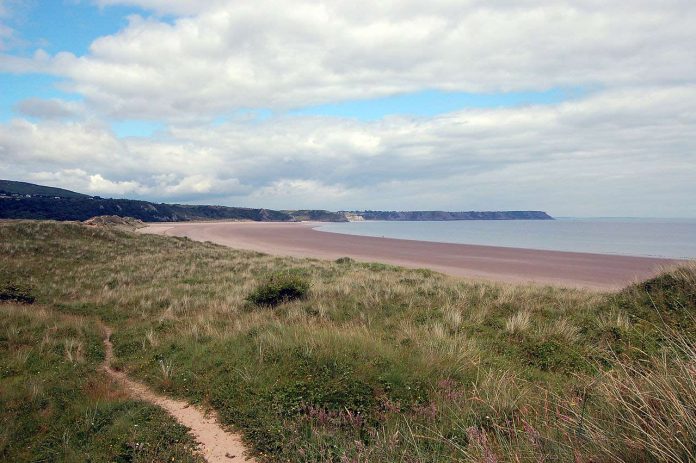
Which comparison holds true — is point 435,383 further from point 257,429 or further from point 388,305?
point 388,305

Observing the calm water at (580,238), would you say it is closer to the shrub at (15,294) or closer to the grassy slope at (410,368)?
the grassy slope at (410,368)

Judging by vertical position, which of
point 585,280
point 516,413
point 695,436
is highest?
point 695,436

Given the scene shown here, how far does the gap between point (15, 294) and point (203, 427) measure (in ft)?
42.8

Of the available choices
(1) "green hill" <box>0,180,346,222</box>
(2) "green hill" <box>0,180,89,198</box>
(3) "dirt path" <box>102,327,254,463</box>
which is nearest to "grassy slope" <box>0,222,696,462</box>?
(3) "dirt path" <box>102,327,254,463</box>

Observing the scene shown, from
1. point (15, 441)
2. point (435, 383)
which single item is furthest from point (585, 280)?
point (15, 441)

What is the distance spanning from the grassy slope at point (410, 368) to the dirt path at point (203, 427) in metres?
0.22

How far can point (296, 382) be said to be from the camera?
6535 mm

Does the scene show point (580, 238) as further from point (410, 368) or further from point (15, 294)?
point (15, 294)

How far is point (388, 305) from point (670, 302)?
7.12 meters

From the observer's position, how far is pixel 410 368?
21.7 ft

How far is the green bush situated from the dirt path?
565cm

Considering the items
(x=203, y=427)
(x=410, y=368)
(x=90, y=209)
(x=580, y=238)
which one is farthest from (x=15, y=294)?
(x=90, y=209)

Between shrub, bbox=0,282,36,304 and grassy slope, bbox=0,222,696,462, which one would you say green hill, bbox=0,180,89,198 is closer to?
shrub, bbox=0,282,36,304

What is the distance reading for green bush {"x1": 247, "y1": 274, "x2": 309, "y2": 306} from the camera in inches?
527
